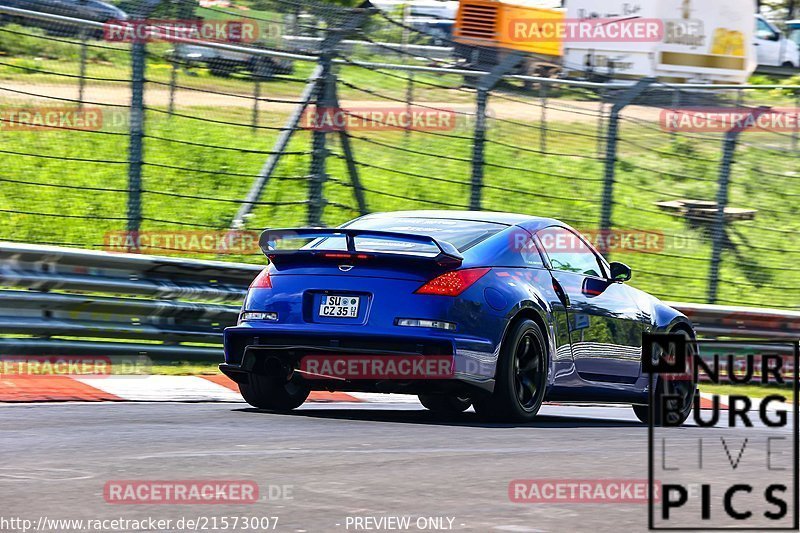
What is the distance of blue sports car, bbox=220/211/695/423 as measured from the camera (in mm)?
8203

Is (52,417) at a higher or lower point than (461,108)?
lower

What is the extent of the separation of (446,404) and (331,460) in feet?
9.84

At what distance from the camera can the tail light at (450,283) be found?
8.26 m

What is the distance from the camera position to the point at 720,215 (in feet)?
47.1

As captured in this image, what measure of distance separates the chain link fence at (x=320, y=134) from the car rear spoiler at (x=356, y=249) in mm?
2460

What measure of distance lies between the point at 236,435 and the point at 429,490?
6.22 feet

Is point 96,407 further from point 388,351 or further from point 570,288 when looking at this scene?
point 570,288

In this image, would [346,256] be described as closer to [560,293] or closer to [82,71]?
[560,293]

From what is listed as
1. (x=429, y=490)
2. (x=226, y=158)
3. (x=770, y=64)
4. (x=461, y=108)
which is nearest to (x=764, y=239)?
(x=461, y=108)

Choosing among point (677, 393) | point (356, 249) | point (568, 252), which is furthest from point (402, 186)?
point (356, 249)

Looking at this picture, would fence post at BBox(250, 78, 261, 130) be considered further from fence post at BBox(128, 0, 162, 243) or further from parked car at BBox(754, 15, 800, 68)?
parked car at BBox(754, 15, 800, 68)

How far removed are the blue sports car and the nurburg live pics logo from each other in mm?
798

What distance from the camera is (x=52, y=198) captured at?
52.0ft

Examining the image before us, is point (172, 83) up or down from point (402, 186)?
up
